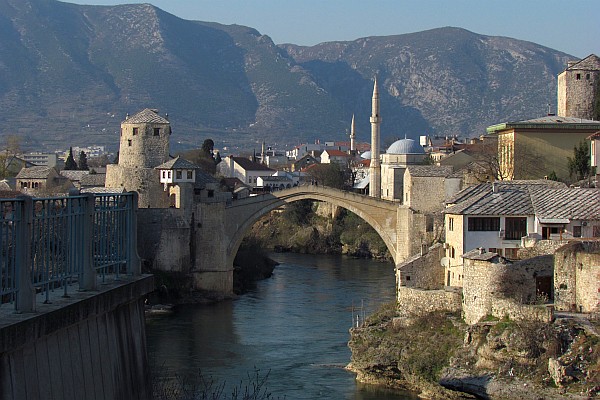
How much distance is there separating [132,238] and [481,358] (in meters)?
15.1

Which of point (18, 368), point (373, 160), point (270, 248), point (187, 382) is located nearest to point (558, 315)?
point (187, 382)

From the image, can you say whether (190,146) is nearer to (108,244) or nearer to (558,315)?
(558,315)

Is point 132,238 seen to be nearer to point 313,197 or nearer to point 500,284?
point 500,284

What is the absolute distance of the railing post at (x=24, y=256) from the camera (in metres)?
10.7

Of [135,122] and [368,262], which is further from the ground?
[135,122]

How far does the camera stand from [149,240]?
50938mm

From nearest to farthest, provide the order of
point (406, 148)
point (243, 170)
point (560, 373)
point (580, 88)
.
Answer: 1. point (560, 373)
2. point (580, 88)
3. point (406, 148)
4. point (243, 170)

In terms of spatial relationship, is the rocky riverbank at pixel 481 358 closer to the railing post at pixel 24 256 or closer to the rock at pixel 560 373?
the rock at pixel 560 373

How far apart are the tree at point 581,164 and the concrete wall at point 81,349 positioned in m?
32.9

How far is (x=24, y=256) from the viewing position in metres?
10.7

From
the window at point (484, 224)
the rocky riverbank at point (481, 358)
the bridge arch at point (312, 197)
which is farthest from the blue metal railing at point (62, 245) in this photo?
the bridge arch at point (312, 197)

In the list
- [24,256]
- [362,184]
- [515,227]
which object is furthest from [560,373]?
[362,184]

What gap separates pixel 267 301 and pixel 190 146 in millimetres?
150380

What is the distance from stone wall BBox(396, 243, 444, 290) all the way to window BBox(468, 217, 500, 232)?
2.38 m
